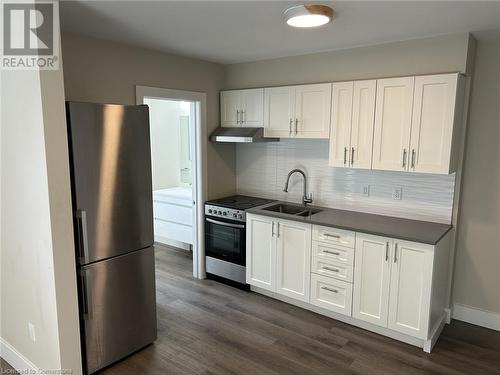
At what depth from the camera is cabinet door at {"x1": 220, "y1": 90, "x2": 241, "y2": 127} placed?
416cm

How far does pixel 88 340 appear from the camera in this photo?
2.56 meters

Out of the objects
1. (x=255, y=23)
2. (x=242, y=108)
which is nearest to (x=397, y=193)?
(x=242, y=108)

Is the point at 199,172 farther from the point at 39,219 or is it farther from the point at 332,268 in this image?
the point at 39,219

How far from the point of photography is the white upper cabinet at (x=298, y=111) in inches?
138

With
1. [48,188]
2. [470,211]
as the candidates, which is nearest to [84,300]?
[48,188]

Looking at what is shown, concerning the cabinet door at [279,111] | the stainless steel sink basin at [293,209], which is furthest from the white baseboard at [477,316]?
the cabinet door at [279,111]

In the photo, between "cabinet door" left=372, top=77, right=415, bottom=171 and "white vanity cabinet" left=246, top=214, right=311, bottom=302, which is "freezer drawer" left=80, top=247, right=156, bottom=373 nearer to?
"white vanity cabinet" left=246, top=214, right=311, bottom=302

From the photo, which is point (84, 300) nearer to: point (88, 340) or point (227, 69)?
point (88, 340)

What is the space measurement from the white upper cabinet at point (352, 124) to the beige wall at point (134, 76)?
1.48 metres

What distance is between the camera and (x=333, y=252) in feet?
10.8

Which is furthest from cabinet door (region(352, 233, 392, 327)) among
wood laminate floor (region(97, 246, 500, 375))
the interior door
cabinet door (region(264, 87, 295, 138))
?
the interior door

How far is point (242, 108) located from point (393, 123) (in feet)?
5.53

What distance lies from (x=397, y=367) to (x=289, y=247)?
4.41ft

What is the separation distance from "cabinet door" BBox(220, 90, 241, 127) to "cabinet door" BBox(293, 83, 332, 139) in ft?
2.55
